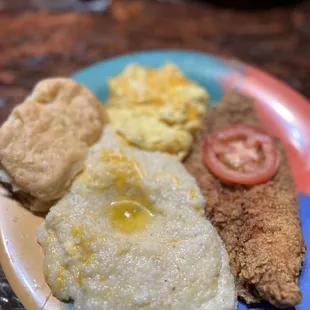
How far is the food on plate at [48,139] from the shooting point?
265 centimetres

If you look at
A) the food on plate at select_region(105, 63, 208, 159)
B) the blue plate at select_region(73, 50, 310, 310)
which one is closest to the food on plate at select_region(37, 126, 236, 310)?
the food on plate at select_region(105, 63, 208, 159)

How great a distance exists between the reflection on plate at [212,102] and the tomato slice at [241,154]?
0.39m

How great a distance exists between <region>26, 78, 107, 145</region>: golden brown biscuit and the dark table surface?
1149 millimetres

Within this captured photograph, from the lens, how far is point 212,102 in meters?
3.86

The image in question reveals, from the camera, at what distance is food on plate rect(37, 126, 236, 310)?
2334 mm

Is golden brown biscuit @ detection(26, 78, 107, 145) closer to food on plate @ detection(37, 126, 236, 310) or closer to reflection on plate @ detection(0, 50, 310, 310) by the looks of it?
food on plate @ detection(37, 126, 236, 310)

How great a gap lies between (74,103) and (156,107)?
2.47 feet

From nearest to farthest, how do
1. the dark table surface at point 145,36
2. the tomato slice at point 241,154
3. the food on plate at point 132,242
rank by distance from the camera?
the food on plate at point 132,242, the tomato slice at point 241,154, the dark table surface at point 145,36

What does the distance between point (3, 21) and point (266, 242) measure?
162 inches

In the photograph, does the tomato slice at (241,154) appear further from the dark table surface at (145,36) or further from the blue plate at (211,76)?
the dark table surface at (145,36)

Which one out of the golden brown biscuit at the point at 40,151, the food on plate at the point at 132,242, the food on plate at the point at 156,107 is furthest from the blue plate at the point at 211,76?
the food on plate at the point at 132,242

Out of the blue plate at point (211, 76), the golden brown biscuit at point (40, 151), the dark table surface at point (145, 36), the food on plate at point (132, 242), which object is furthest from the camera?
the dark table surface at point (145, 36)

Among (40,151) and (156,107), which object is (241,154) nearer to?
(156,107)

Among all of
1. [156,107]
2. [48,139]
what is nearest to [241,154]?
[156,107]
